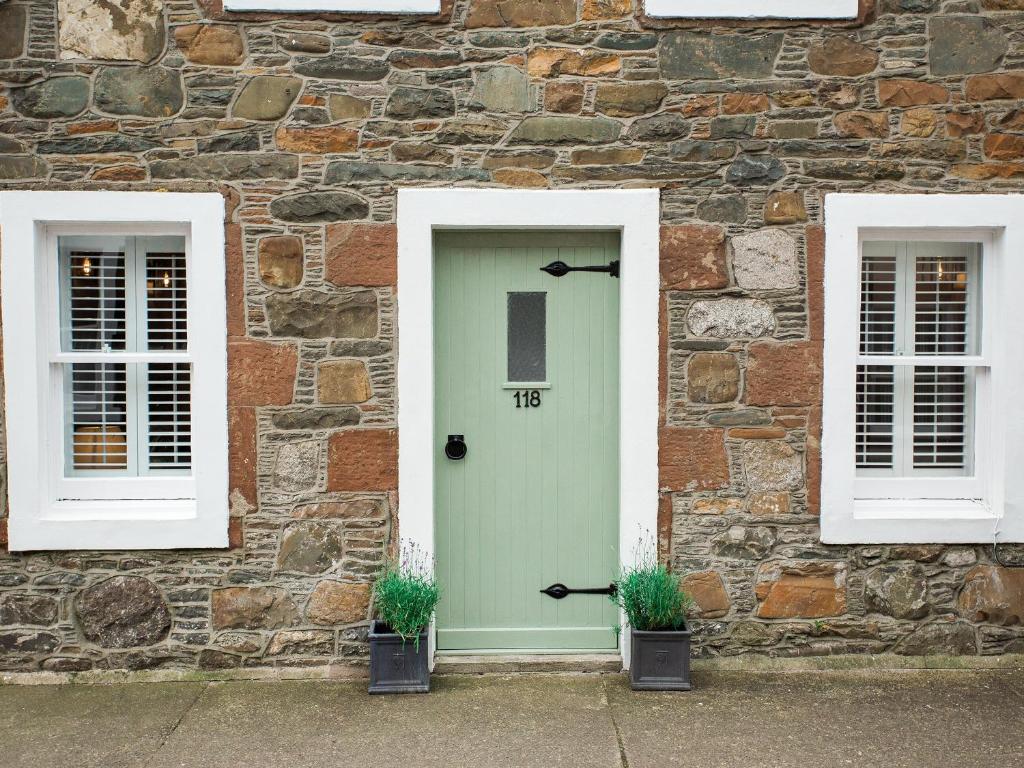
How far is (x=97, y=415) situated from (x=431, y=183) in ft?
6.86

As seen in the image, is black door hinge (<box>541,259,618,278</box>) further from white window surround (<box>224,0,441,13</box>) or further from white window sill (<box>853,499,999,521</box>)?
white window sill (<box>853,499,999,521</box>)

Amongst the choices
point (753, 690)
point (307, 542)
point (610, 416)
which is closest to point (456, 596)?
point (307, 542)

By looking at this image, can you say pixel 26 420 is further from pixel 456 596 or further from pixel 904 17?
pixel 904 17

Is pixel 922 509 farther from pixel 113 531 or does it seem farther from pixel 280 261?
pixel 113 531

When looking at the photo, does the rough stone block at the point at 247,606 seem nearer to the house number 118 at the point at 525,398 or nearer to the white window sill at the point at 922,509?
the house number 118 at the point at 525,398

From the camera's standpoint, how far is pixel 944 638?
4.55m

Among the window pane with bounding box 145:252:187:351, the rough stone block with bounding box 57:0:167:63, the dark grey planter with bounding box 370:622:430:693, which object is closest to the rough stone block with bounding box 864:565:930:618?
the dark grey planter with bounding box 370:622:430:693

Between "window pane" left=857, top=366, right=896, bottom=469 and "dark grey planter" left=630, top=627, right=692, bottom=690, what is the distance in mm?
1391

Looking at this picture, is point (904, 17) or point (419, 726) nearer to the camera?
point (419, 726)

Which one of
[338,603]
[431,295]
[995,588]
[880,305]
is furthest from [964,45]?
[338,603]

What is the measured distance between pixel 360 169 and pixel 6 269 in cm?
179

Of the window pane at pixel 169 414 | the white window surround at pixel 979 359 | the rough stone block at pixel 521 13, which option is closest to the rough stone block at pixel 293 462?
the window pane at pixel 169 414

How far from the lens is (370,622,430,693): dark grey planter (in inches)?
167

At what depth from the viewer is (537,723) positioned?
3.96 m
